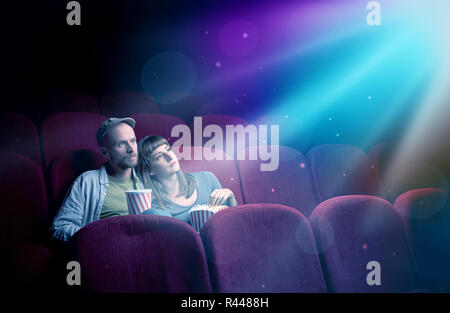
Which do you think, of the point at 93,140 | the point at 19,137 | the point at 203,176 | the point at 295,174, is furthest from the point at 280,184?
the point at 19,137

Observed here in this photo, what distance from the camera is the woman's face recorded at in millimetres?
481

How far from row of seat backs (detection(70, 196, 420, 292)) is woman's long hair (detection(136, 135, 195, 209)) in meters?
0.16

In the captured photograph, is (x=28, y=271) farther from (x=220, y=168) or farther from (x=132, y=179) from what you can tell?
(x=220, y=168)

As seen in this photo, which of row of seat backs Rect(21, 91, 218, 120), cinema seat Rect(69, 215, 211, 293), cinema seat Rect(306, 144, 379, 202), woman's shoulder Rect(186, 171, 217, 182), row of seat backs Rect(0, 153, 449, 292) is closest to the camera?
cinema seat Rect(69, 215, 211, 293)

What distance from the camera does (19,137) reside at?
58cm

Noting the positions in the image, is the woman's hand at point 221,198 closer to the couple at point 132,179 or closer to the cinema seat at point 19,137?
the couple at point 132,179

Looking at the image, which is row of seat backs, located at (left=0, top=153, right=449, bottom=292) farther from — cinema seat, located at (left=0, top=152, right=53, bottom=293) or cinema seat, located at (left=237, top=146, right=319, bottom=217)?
cinema seat, located at (left=237, top=146, right=319, bottom=217)

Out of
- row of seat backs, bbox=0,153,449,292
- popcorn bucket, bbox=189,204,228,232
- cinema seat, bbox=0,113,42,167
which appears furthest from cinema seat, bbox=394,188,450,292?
cinema seat, bbox=0,113,42,167

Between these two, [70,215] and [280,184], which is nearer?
[70,215]

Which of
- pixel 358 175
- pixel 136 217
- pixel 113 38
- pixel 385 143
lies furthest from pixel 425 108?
pixel 113 38

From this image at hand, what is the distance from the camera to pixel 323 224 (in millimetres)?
364

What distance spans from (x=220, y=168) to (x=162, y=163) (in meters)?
0.15

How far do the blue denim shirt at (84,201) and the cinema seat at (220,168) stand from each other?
159 millimetres
